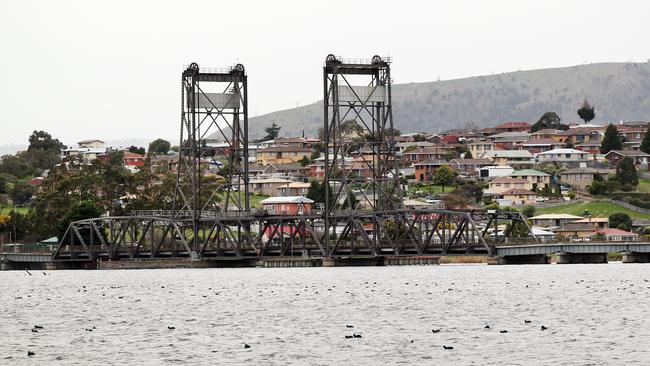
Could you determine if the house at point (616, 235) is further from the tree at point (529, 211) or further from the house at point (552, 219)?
the tree at point (529, 211)

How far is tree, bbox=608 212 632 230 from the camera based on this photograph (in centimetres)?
18000

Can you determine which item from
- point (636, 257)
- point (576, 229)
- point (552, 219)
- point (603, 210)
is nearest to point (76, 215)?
point (576, 229)

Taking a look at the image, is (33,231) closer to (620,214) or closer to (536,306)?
(620,214)

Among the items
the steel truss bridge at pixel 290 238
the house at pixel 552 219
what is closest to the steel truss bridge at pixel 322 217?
the steel truss bridge at pixel 290 238

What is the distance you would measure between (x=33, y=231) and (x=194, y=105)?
42452mm

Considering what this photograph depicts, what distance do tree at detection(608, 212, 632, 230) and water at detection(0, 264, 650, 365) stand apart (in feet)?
218

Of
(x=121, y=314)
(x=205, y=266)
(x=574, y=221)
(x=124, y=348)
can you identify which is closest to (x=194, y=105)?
(x=205, y=266)

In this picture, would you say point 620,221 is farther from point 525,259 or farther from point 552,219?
point 525,259

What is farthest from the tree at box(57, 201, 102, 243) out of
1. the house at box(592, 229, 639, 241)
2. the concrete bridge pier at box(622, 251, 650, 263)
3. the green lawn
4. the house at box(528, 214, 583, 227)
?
the green lawn

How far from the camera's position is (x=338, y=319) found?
7094cm

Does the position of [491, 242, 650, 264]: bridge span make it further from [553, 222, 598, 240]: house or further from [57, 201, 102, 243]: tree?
[57, 201, 102, 243]: tree

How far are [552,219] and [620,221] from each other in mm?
8220

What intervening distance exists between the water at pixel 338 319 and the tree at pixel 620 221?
2620 inches

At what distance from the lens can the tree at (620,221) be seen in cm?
18000
